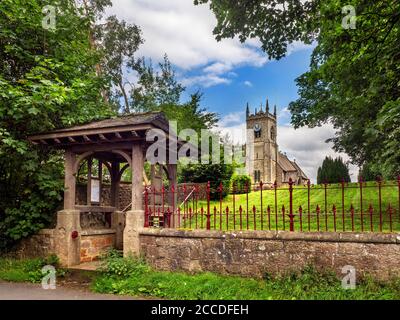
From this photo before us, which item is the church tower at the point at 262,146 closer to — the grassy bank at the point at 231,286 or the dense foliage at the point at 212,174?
the dense foliage at the point at 212,174

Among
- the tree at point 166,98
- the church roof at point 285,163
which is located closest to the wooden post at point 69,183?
the tree at point 166,98

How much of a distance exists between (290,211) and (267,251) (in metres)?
0.91

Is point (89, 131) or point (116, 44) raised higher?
point (116, 44)

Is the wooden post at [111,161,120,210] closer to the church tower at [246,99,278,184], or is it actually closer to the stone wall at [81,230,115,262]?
the stone wall at [81,230,115,262]

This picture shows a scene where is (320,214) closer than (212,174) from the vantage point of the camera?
Yes

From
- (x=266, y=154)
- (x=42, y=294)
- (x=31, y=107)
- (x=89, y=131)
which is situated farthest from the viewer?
(x=266, y=154)

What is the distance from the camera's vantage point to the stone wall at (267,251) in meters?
5.77

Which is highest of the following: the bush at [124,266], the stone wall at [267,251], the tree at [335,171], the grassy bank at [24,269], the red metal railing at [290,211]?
the tree at [335,171]

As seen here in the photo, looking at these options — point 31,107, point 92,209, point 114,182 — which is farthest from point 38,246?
point 31,107

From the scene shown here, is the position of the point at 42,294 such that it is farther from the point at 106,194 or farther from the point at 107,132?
the point at 106,194

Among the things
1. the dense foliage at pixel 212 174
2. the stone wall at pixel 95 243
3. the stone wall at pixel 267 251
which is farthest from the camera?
the dense foliage at pixel 212 174

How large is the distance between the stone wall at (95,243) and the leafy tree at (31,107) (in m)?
1.26

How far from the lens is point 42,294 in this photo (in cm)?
674

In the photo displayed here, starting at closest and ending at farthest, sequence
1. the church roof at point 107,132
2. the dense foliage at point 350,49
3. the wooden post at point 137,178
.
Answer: the dense foliage at point 350,49 → the church roof at point 107,132 → the wooden post at point 137,178
